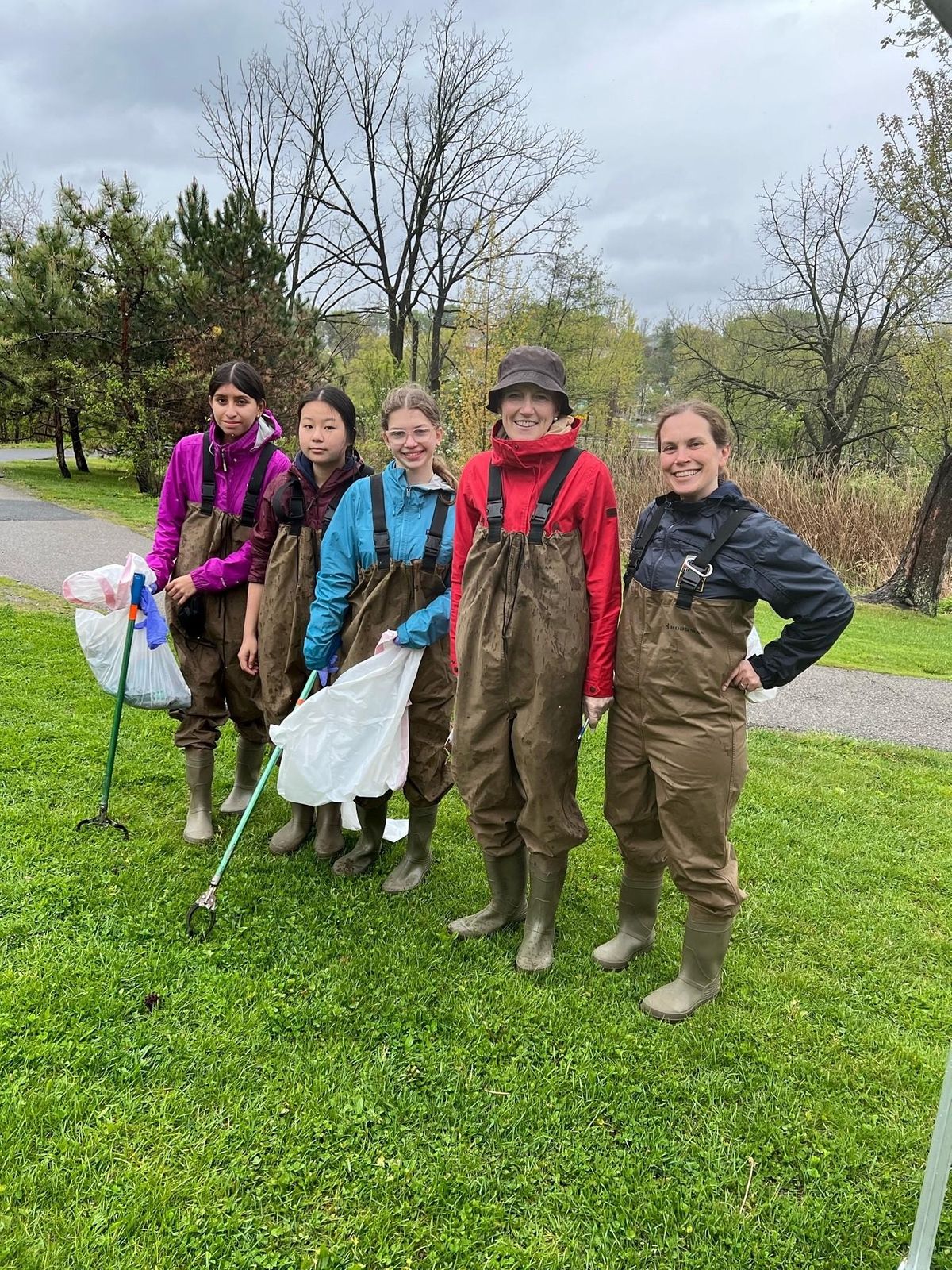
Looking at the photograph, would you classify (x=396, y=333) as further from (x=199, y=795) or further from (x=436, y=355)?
(x=199, y=795)

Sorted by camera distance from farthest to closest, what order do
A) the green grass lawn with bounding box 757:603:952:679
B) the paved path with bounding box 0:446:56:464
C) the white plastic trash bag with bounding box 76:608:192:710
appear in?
1. the paved path with bounding box 0:446:56:464
2. the green grass lawn with bounding box 757:603:952:679
3. the white plastic trash bag with bounding box 76:608:192:710

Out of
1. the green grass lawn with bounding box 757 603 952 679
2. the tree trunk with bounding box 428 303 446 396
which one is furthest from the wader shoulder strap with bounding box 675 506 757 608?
the tree trunk with bounding box 428 303 446 396

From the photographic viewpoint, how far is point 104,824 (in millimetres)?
3668

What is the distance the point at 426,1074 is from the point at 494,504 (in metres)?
1.91

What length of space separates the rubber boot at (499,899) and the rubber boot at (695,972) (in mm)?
661

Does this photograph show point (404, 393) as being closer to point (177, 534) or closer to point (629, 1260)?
point (177, 534)

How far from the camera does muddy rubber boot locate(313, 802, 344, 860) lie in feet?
12.0

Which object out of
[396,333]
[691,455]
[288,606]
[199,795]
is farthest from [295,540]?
[396,333]

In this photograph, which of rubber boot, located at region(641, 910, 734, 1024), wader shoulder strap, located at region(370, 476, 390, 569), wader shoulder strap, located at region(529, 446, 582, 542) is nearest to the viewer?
wader shoulder strap, located at region(529, 446, 582, 542)

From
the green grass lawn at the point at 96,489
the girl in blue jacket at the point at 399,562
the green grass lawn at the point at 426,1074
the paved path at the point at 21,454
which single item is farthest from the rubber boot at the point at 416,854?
the paved path at the point at 21,454

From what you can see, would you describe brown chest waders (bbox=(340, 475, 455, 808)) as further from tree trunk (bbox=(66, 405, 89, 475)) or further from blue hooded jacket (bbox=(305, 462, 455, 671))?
tree trunk (bbox=(66, 405, 89, 475))

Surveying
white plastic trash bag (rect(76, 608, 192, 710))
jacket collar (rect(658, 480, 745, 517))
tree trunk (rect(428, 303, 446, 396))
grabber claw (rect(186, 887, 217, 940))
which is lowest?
grabber claw (rect(186, 887, 217, 940))

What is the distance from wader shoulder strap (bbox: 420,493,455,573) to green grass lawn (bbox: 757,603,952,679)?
5749 mm

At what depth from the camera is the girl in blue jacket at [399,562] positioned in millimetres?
3062
